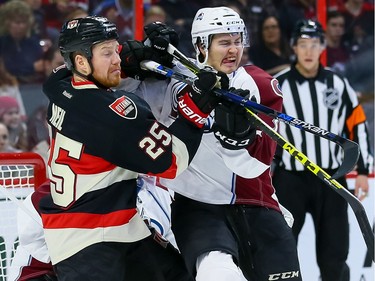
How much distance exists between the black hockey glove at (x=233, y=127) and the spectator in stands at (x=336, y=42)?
278cm

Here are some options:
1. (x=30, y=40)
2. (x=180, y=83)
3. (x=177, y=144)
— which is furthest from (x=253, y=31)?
(x=177, y=144)

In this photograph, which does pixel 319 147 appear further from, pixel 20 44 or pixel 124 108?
pixel 124 108

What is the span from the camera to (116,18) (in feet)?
17.5

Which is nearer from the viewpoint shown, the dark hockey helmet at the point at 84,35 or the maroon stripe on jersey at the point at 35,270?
the dark hockey helmet at the point at 84,35

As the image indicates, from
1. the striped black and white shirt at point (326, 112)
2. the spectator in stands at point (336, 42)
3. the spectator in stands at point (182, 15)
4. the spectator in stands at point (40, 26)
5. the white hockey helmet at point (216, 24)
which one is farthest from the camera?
the spectator in stands at point (336, 42)

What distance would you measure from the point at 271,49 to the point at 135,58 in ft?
8.15

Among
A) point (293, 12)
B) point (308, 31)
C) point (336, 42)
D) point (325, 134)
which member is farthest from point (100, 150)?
point (336, 42)

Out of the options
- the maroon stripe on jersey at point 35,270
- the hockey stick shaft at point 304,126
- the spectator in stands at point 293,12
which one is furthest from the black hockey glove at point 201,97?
the spectator in stands at point 293,12

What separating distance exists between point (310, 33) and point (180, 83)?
167cm

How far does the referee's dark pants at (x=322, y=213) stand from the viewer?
4.52m

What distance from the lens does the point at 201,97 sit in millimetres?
2840

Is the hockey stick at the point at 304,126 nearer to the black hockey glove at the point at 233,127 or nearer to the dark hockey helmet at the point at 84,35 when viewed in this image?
the black hockey glove at the point at 233,127

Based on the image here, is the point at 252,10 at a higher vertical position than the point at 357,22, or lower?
higher

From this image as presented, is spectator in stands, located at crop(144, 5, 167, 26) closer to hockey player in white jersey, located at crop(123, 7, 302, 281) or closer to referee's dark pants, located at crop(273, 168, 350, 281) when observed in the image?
referee's dark pants, located at crop(273, 168, 350, 281)
